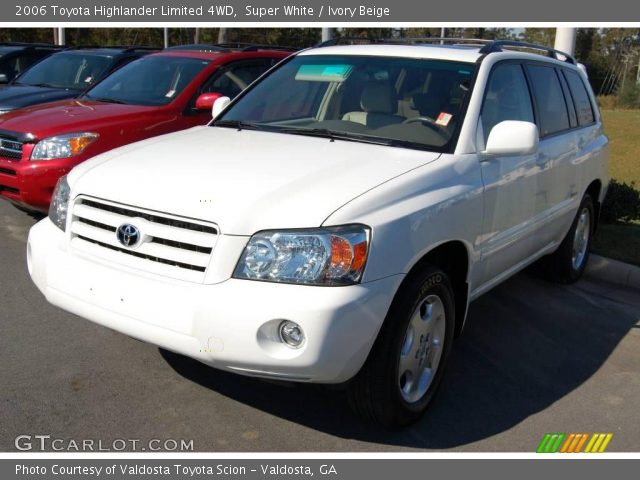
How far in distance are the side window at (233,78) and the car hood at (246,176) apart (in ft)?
12.1

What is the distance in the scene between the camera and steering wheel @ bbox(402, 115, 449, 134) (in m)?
4.21

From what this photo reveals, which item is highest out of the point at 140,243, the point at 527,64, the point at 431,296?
the point at 527,64

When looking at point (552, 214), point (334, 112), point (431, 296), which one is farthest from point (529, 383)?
point (334, 112)

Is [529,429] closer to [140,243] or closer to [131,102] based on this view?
[140,243]

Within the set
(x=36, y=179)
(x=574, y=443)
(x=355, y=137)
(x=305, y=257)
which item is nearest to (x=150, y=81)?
(x=36, y=179)

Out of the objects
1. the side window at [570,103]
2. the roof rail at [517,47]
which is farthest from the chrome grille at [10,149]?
the side window at [570,103]

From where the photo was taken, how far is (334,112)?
4.65 m

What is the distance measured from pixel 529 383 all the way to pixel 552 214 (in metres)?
1.40

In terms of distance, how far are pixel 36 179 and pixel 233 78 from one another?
2602 millimetres

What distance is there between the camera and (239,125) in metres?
4.77

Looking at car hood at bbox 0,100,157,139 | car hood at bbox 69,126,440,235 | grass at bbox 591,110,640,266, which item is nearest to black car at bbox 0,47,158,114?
car hood at bbox 0,100,157,139

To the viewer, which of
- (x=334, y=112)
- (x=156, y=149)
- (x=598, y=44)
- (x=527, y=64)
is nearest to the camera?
(x=156, y=149)

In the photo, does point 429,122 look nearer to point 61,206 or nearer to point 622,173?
point 61,206

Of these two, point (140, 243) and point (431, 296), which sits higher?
point (140, 243)
